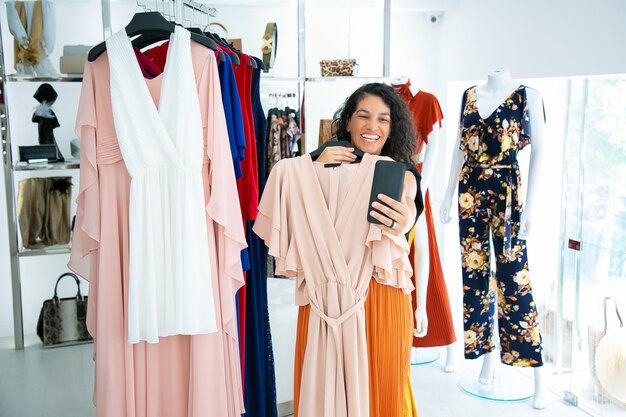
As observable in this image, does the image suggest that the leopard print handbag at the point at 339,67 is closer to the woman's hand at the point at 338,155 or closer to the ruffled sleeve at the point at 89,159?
the woman's hand at the point at 338,155

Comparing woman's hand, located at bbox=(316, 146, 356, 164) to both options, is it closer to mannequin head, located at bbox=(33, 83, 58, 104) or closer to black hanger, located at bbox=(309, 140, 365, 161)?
black hanger, located at bbox=(309, 140, 365, 161)

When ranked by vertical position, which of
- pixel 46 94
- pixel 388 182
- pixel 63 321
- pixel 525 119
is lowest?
pixel 63 321

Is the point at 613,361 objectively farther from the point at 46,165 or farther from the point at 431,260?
the point at 46,165

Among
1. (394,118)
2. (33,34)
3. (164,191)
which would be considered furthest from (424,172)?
(33,34)

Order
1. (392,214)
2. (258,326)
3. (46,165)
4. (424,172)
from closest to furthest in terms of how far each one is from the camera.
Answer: (392,214) < (258,326) < (46,165) < (424,172)

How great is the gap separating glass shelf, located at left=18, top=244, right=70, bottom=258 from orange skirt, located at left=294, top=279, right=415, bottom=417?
1.46m

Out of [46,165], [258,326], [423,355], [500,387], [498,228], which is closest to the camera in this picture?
[258,326]

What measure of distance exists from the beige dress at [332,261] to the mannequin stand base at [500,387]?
1.75 meters

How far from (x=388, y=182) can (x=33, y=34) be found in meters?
1.88

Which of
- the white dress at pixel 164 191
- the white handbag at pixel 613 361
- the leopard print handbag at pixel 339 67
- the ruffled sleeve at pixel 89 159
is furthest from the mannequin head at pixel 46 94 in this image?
the white handbag at pixel 613 361

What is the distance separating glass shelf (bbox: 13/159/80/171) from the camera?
2916mm

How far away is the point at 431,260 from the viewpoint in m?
3.78

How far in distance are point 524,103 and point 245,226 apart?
67.4 inches

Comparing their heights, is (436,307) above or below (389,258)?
below
